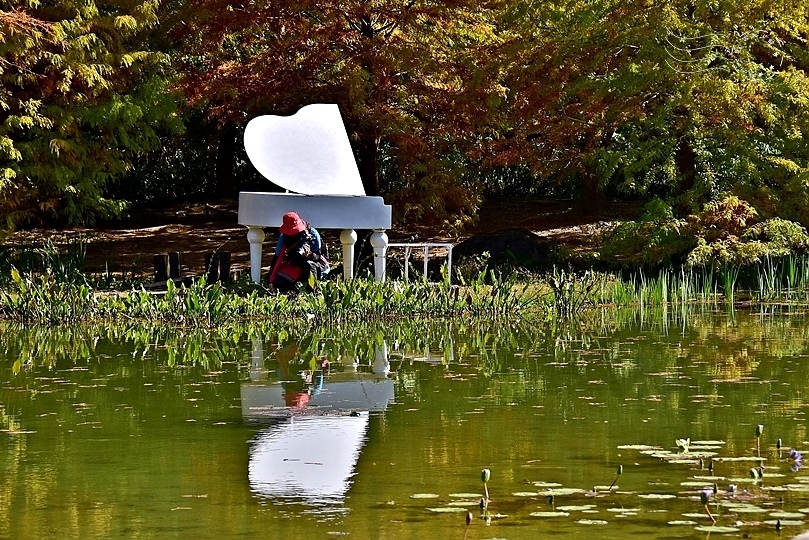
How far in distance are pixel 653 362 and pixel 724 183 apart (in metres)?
9.22

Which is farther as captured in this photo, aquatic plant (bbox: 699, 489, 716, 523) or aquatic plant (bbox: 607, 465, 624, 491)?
aquatic plant (bbox: 607, 465, 624, 491)

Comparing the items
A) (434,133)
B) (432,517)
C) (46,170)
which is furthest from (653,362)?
(46,170)

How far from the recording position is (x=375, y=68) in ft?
65.0

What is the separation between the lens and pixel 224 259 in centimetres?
1827

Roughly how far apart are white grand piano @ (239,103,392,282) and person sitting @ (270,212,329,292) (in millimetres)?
737

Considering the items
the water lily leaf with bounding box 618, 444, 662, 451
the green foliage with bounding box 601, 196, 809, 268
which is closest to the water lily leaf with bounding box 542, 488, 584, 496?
the water lily leaf with bounding box 618, 444, 662, 451

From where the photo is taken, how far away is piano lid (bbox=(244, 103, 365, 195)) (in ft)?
53.9

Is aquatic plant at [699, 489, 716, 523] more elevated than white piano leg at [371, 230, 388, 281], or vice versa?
white piano leg at [371, 230, 388, 281]

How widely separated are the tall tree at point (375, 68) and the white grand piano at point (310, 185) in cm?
247

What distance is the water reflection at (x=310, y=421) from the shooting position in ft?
19.3

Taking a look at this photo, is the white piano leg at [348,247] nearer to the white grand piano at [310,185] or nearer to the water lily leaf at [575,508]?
the white grand piano at [310,185]

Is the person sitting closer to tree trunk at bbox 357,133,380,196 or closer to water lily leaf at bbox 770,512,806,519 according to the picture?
tree trunk at bbox 357,133,380,196

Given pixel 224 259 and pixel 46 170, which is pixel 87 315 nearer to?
pixel 224 259

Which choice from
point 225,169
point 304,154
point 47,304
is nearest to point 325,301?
point 47,304
